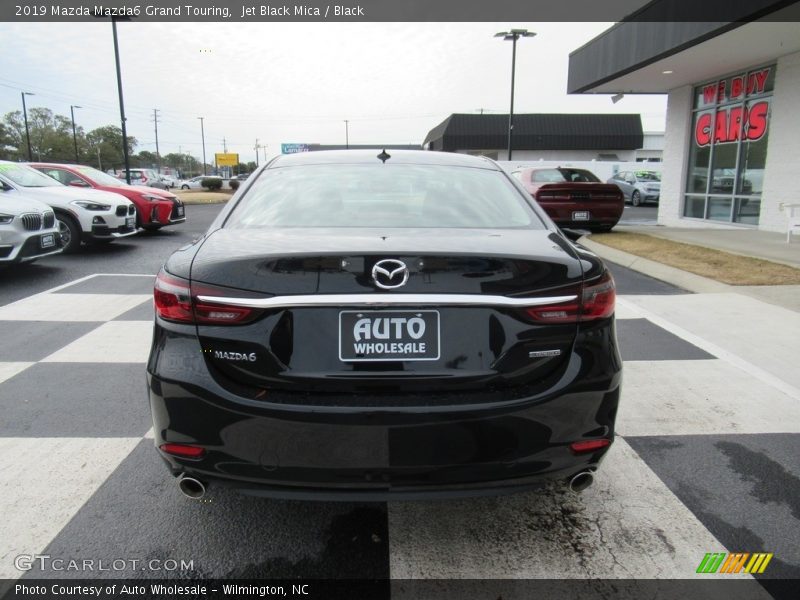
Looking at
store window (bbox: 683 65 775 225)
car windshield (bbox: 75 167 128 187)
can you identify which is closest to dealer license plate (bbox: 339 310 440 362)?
car windshield (bbox: 75 167 128 187)

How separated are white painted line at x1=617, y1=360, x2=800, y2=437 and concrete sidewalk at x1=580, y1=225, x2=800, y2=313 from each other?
2.56 m

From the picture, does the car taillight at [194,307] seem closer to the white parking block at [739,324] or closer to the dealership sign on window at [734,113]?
the white parking block at [739,324]

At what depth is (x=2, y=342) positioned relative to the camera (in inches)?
199

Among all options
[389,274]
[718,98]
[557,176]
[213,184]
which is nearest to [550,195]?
[557,176]

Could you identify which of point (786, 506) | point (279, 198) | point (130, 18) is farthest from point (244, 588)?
point (130, 18)

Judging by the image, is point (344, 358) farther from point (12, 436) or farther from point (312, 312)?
point (12, 436)

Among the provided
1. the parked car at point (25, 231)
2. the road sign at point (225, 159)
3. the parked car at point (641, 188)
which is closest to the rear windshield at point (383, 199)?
the parked car at point (25, 231)

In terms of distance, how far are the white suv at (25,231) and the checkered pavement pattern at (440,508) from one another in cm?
399

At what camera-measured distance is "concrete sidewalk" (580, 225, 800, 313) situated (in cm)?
688

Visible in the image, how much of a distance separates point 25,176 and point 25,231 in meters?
3.46

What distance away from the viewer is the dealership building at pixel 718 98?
11.4 m

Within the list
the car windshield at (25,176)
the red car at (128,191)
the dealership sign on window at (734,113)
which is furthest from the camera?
the dealership sign on window at (734,113)

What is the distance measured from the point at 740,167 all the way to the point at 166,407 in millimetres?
15270

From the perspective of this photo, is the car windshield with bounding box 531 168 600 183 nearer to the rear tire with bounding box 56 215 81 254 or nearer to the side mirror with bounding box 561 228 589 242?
the rear tire with bounding box 56 215 81 254
